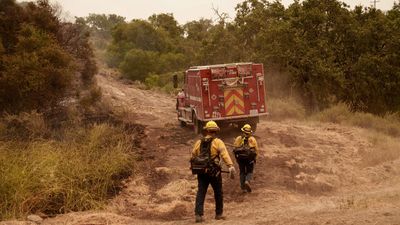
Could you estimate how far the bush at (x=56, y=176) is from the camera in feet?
35.0

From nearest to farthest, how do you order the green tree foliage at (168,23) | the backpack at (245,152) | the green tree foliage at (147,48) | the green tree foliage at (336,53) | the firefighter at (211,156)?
1. the firefighter at (211,156)
2. the backpack at (245,152)
3. the green tree foliage at (336,53)
4. the green tree foliage at (147,48)
5. the green tree foliage at (168,23)

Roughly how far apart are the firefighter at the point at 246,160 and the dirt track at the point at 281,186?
282 mm

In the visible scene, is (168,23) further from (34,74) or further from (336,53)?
(34,74)

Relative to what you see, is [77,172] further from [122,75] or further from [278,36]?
[122,75]

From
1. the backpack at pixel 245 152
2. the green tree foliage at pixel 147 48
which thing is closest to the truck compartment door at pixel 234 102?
the backpack at pixel 245 152

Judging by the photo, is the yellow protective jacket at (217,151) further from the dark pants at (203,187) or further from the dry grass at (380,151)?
the dry grass at (380,151)

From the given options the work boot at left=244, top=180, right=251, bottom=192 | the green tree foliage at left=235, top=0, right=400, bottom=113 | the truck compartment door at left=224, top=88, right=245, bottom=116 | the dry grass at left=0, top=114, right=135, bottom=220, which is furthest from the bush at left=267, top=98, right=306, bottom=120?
the work boot at left=244, top=180, right=251, bottom=192

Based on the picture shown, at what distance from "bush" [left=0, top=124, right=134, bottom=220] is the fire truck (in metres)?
4.23

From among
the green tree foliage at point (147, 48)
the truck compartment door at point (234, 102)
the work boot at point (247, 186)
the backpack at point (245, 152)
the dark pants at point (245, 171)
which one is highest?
the green tree foliage at point (147, 48)

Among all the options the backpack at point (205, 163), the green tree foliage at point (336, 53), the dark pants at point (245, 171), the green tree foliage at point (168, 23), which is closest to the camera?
the backpack at point (205, 163)

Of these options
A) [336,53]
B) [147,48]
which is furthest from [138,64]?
[336,53]

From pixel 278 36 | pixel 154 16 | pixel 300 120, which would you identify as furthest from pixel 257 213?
Result: pixel 154 16

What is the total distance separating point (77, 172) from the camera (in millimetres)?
11836

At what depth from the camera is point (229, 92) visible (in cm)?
1747
